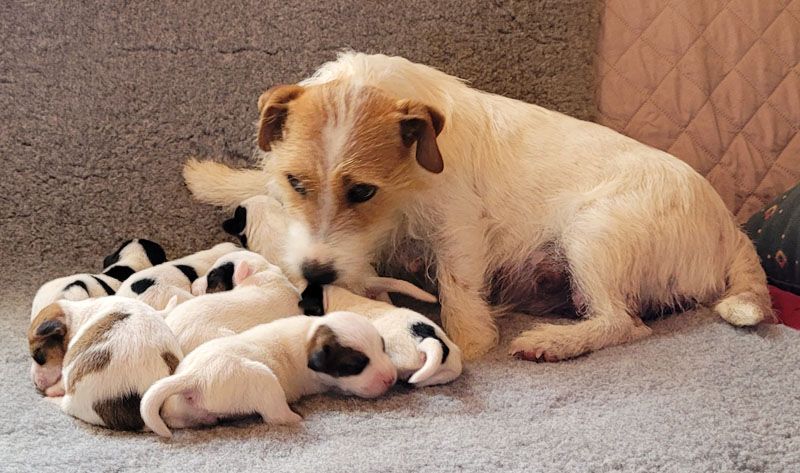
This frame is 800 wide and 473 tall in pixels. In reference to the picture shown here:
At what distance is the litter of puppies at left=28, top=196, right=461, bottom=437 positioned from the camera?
149 centimetres

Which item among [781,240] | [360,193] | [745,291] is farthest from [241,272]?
[781,240]

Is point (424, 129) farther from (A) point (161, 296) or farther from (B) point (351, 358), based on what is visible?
(A) point (161, 296)

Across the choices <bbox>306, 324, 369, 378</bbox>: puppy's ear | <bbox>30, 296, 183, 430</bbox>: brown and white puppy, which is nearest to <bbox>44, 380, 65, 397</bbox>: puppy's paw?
<bbox>30, 296, 183, 430</bbox>: brown and white puppy

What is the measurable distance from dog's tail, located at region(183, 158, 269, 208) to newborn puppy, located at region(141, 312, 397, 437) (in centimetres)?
79

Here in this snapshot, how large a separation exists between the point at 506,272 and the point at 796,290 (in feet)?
2.84

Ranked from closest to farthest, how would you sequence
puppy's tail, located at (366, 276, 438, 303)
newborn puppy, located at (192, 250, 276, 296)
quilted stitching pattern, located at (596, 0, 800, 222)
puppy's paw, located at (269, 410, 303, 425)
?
puppy's paw, located at (269, 410, 303, 425)
newborn puppy, located at (192, 250, 276, 296)
puppy's tail, located at (366, 276, 438, 303)
quilted stitching pattern, located at (596, 0, 800, 222)

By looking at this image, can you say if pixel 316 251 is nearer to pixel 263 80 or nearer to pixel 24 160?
pixel 263 80

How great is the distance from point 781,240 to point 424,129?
3.90 feet

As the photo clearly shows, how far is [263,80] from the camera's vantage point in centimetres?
254

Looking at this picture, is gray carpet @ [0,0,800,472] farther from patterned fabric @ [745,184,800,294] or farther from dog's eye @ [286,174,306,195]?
dog's eye @ [286,174,306,195]

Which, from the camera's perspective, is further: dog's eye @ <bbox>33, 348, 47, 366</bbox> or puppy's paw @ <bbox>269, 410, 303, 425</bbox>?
dog's eye @ <bbox>33, 348, 47, 366</bbox>

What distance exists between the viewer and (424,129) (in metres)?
1.94

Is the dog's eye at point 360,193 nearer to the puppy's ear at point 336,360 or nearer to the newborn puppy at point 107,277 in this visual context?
the puppy's ear at point 336,360

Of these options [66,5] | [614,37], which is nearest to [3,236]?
[66,5]
